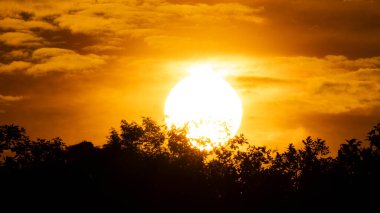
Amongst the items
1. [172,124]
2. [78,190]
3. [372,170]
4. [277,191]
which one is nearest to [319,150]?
[372,170]

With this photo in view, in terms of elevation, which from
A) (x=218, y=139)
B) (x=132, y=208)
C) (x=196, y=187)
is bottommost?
(x=132, y=208)

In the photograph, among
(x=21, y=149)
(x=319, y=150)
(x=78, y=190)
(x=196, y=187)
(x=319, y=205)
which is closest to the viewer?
(x=78, y=190)

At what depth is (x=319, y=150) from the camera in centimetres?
5603

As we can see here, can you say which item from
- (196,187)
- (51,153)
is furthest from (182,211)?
(51,153)

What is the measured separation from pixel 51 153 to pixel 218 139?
1813cm

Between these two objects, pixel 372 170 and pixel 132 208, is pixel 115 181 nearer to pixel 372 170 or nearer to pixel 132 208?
pixel 132 208

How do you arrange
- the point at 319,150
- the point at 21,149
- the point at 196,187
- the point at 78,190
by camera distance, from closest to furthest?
the point at 78,190
the point at 196,187
the point at 21,149
the point at 319,150

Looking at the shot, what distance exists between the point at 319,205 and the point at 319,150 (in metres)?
9.02

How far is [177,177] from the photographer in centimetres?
4525

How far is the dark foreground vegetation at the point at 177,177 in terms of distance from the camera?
42.2 meters

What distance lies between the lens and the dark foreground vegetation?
1663 inches

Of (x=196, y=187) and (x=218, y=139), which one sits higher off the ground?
(x=218, y=139)

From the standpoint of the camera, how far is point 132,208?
42.8 m

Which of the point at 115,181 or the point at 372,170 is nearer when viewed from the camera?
the point at 115,181
